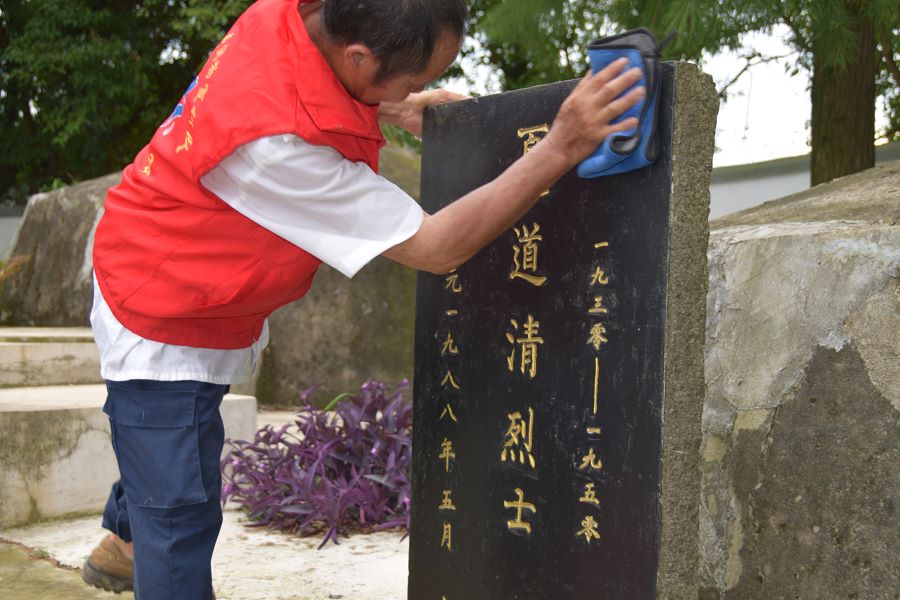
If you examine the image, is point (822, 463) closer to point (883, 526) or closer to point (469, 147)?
point (883, 526)

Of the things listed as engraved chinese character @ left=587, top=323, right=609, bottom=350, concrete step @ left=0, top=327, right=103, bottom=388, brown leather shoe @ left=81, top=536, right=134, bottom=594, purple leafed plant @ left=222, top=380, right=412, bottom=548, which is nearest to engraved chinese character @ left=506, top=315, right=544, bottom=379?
engraved chinese character @ left=587, top=323, right=609, bottom=350

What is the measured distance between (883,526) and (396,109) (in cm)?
130

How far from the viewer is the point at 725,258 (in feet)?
6.87

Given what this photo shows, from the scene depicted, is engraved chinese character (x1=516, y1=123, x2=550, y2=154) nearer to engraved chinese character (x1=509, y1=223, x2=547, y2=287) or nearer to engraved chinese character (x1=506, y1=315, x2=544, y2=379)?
engraved chinese character (x1=509, y1=223, x2=547, y2=287)

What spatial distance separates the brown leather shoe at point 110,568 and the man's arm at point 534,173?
Result: 1.30m

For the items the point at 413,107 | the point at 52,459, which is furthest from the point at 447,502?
the point at 52,459

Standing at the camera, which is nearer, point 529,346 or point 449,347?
point 529,346

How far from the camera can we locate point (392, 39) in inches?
59.6

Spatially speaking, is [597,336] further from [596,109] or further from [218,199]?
[218,199]

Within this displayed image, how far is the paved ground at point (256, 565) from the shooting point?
8.13 ft

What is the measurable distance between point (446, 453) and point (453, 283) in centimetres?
35

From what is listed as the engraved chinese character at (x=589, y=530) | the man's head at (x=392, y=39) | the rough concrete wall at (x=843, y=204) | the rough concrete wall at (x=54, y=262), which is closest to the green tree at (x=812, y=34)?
the rough concrete wall at (x=843, y=204)

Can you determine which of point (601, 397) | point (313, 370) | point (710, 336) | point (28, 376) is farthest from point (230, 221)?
point (313, 370)

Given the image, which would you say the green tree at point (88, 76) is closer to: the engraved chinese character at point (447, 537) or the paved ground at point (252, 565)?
the paved ground at point (252, 565)
